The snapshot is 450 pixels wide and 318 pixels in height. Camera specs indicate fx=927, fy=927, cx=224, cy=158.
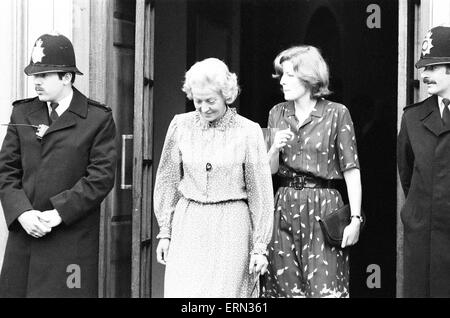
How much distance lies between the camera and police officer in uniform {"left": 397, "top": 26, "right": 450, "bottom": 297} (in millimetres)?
4938

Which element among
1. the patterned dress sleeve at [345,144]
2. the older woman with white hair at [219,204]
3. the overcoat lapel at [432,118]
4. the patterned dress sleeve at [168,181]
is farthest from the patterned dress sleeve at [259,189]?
the overcoat lapel at [432,118]

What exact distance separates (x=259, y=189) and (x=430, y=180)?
3.03 ft

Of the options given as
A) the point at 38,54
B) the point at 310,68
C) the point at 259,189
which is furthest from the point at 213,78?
the point at 38,54

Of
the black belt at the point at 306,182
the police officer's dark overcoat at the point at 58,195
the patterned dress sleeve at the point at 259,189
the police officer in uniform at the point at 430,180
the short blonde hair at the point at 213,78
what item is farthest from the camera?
the black belt at the point at 306,182

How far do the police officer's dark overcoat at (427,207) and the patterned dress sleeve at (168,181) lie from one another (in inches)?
50.2

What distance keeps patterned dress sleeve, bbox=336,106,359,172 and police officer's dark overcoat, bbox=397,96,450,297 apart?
0.99ft

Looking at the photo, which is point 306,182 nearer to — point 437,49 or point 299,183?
point 299,183

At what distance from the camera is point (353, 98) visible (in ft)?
27.7

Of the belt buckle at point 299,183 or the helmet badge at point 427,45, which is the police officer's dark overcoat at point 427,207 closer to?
the helmet badge at point 427,45

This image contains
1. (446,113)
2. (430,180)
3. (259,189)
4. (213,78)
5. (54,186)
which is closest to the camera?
(213,78)

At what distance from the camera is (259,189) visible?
15.9 feet

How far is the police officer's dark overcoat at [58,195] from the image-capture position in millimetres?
5148
